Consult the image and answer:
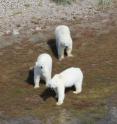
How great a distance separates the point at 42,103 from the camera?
16.6 meters

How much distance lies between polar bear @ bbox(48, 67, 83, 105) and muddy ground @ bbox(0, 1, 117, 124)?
0.76 ft

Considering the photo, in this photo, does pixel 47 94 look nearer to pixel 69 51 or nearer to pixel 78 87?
pixel 78 87

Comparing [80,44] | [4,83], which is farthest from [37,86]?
[80,44]

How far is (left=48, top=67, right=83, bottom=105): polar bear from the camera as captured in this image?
53.8ft

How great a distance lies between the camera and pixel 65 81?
16766mm

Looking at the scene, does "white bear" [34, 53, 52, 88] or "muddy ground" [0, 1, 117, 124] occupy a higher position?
"white bear" [34, 53, 52, 88]

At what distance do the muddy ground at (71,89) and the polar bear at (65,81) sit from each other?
9.1 inches

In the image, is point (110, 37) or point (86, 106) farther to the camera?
point (110, 37)

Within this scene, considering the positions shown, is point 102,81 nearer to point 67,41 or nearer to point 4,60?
point 67,41

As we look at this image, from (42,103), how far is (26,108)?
49 cm

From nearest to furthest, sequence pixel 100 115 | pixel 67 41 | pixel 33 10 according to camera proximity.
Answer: pixel 100 115, pixel 67 41, pixel 33 10

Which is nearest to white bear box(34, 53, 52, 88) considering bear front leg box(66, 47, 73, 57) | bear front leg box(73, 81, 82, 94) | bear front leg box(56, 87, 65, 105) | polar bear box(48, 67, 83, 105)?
polar bear box(48, 67, 83, 105)

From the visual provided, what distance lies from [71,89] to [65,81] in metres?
0.79

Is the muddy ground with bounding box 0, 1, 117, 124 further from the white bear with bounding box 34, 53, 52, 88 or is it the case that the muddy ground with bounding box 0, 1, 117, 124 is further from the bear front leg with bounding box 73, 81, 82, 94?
the white bear with bounding box 34, 53, 52, 88
